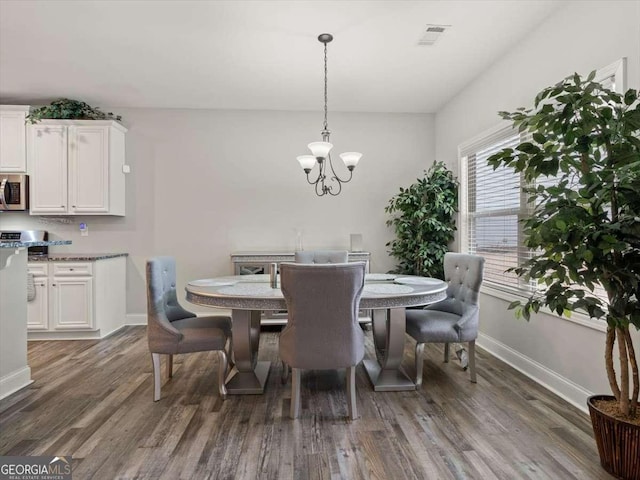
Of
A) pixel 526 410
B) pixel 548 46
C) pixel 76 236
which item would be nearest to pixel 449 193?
pixel 548 46

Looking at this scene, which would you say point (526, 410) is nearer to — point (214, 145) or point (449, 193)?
point (449, 193)

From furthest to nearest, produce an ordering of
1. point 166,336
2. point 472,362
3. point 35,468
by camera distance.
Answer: point 472,362 → point 166,336 → point 35,468

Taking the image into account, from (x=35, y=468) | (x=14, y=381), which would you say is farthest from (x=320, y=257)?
(x=14, y=381)

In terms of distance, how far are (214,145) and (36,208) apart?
215cm

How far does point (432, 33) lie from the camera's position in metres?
2.93

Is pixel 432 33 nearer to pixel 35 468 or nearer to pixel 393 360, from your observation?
pixel 393 360

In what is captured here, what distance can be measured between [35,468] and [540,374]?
3.26 metres

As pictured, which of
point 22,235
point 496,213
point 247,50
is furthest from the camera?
point 22,235

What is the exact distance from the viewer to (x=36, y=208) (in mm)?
4207

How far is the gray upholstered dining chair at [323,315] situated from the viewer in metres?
2.10

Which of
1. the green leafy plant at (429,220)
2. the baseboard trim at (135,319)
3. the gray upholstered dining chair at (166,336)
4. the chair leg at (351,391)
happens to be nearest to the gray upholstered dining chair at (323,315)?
the chair leg at (351,391)

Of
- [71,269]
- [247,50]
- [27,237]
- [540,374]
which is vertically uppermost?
[247,50]

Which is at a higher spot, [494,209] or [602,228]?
[494,209]

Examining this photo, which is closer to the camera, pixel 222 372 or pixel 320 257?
pixel 222 372
